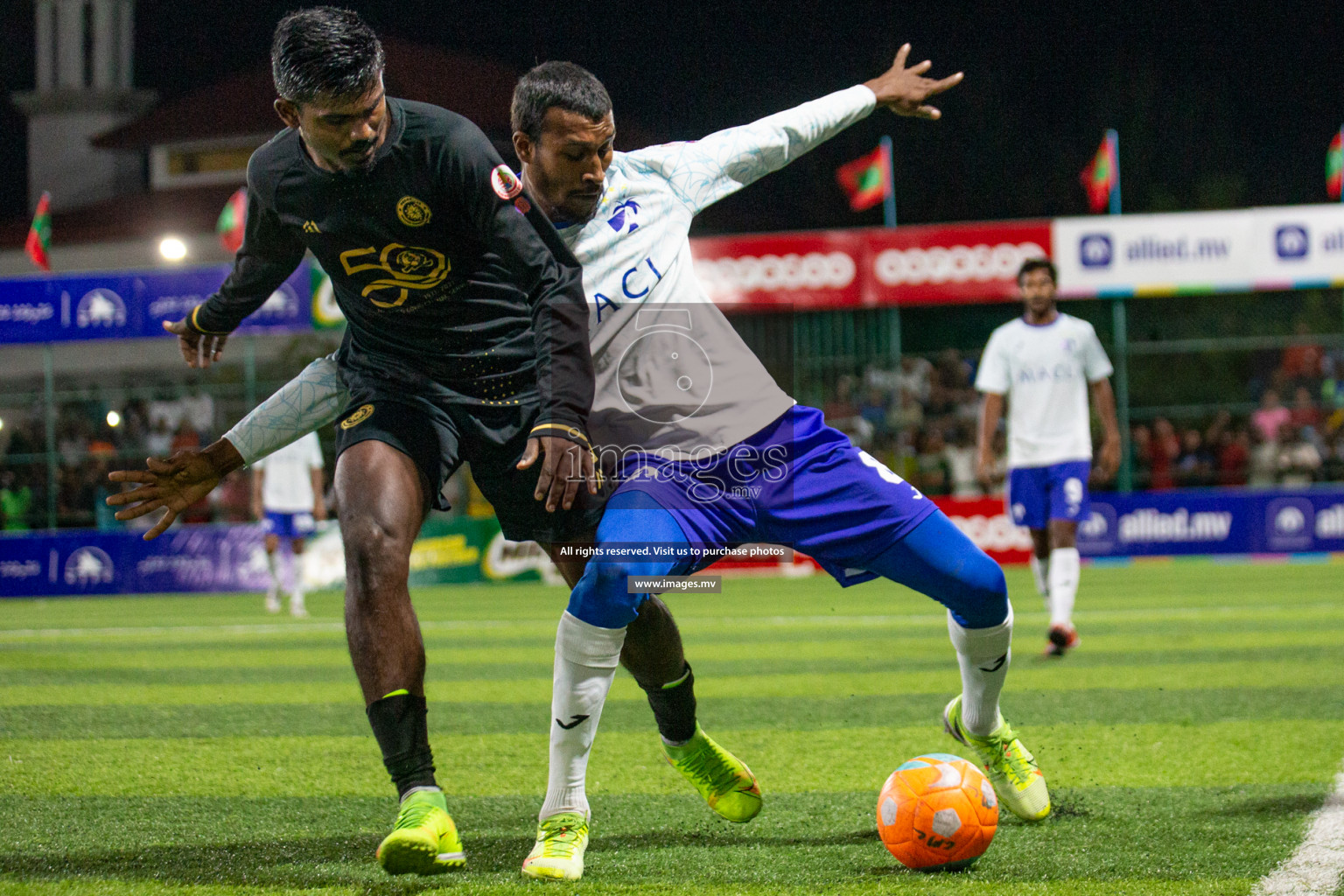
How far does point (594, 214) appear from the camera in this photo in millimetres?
3598

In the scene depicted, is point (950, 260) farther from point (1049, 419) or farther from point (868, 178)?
point (1049, 419)

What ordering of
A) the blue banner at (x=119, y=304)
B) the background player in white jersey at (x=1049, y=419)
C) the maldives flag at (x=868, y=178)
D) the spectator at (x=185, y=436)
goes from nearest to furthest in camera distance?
1. the background player in white jersey at (x=1049, y=419)
2. the blue banner at (x=119, y=304)
3. the spectator at (x=185, y=436)
4. the maldives flag at (x=868, y=178)

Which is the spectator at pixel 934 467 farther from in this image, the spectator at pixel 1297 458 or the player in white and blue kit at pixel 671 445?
the player in white and blue kit at pixel 671 445

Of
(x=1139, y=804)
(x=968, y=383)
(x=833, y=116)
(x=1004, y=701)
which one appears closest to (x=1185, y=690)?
(x=1004, y=701)

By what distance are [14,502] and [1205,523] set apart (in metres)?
17.3

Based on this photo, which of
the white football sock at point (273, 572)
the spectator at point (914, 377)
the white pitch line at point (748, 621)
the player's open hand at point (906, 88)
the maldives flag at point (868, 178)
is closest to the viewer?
the player's open hand at point (906, 88)

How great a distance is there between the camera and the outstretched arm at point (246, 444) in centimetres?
360

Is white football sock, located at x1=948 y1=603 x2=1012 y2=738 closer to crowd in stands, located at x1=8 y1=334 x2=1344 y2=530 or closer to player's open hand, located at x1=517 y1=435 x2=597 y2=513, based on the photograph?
player's open hand, located at x1=517 y1=435 x2=597 y2=513

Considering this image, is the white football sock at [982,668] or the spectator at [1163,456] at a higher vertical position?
the spectator at [1163,456]

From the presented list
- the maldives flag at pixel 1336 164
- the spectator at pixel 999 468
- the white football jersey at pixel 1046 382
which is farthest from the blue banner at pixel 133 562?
the maldives flag at pixel 1336 164

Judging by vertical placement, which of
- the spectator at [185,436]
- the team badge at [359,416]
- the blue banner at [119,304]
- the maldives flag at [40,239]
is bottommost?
the team badge at [359,416]

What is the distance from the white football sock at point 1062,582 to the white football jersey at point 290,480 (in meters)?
8.35

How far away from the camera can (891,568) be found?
3.53 metres

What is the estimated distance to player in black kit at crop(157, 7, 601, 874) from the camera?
10.4ft
